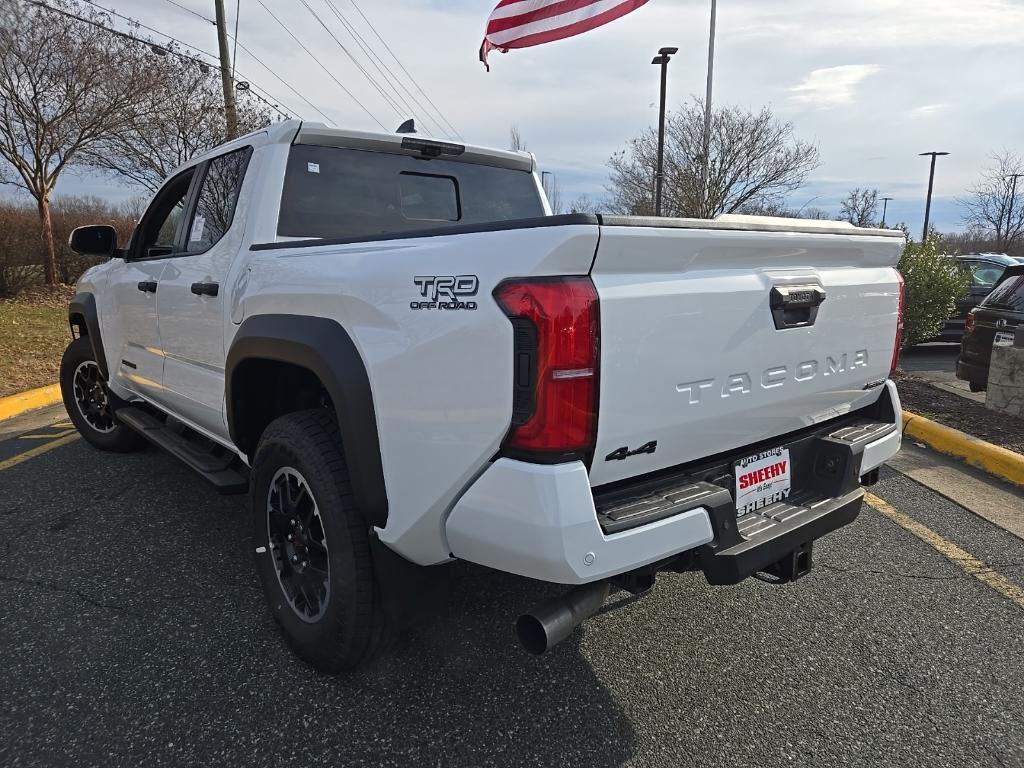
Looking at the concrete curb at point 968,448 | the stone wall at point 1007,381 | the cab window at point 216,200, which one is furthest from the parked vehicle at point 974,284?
the cab window at point 216,200

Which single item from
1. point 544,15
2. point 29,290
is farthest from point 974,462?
point 29,290

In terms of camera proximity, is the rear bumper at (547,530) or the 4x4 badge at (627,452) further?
the 4x4 badge at (627,452)

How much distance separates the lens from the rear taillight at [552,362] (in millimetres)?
1593

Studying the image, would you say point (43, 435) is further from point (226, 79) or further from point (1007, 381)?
point (226, 79)

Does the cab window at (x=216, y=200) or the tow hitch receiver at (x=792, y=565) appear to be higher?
the cab window at (x=216, y=200)

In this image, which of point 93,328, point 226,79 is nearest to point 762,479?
point 93,328

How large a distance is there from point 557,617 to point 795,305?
3.98ft

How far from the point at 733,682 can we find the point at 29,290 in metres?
14.2

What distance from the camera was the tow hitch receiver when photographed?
7.28ft

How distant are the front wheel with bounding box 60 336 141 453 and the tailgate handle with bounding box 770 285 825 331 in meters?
4.37

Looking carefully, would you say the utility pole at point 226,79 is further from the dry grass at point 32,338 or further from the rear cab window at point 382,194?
the rear cab window at point 382,194

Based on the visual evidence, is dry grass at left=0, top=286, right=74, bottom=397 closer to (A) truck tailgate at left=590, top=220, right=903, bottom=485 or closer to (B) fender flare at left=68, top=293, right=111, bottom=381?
(B) fender flare at left=68, top=293, right=111, bottom=381

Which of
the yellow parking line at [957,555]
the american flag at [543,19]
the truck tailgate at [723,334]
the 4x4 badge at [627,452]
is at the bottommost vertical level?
the yellow parking line at [957,555]

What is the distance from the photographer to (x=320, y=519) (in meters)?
2.26
